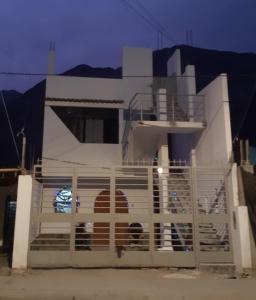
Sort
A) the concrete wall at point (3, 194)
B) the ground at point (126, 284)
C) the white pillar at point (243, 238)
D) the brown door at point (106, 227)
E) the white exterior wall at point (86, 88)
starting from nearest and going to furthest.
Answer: the ground at point (126, 284)
the white pillar at point (243, 238)
the brown door at point (106, 227)
the concrete wall at point (3, 194)
the white exterior wall at point (86, 88)

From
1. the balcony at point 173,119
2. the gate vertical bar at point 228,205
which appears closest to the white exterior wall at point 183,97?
the balcony at point 173,119

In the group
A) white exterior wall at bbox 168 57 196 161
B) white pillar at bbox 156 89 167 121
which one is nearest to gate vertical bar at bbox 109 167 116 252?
white pillar at bbox 156 89 167 121

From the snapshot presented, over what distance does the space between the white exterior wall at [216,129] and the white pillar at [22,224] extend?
6108 millimetres

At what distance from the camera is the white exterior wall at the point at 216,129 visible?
12.0 metres

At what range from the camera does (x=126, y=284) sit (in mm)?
7922

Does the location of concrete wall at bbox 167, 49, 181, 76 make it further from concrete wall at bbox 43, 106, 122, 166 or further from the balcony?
concrete wall at bbox 43, 106, 122, 166

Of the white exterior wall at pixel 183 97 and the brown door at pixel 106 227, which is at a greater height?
the white exterior wall at pixel 183 97

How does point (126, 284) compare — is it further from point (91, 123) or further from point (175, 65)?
point (175, 65)

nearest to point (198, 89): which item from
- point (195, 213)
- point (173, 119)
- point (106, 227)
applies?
point (173, 119)

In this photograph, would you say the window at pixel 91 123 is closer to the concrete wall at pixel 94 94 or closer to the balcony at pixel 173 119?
the concrete wall at pixel 94 94

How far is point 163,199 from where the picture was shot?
11.5 meters

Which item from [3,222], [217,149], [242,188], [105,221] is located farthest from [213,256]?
[3,222]

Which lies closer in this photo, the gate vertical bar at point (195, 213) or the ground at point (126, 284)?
the ground at point (126, 284)

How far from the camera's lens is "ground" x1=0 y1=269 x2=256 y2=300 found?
23.0 ft
